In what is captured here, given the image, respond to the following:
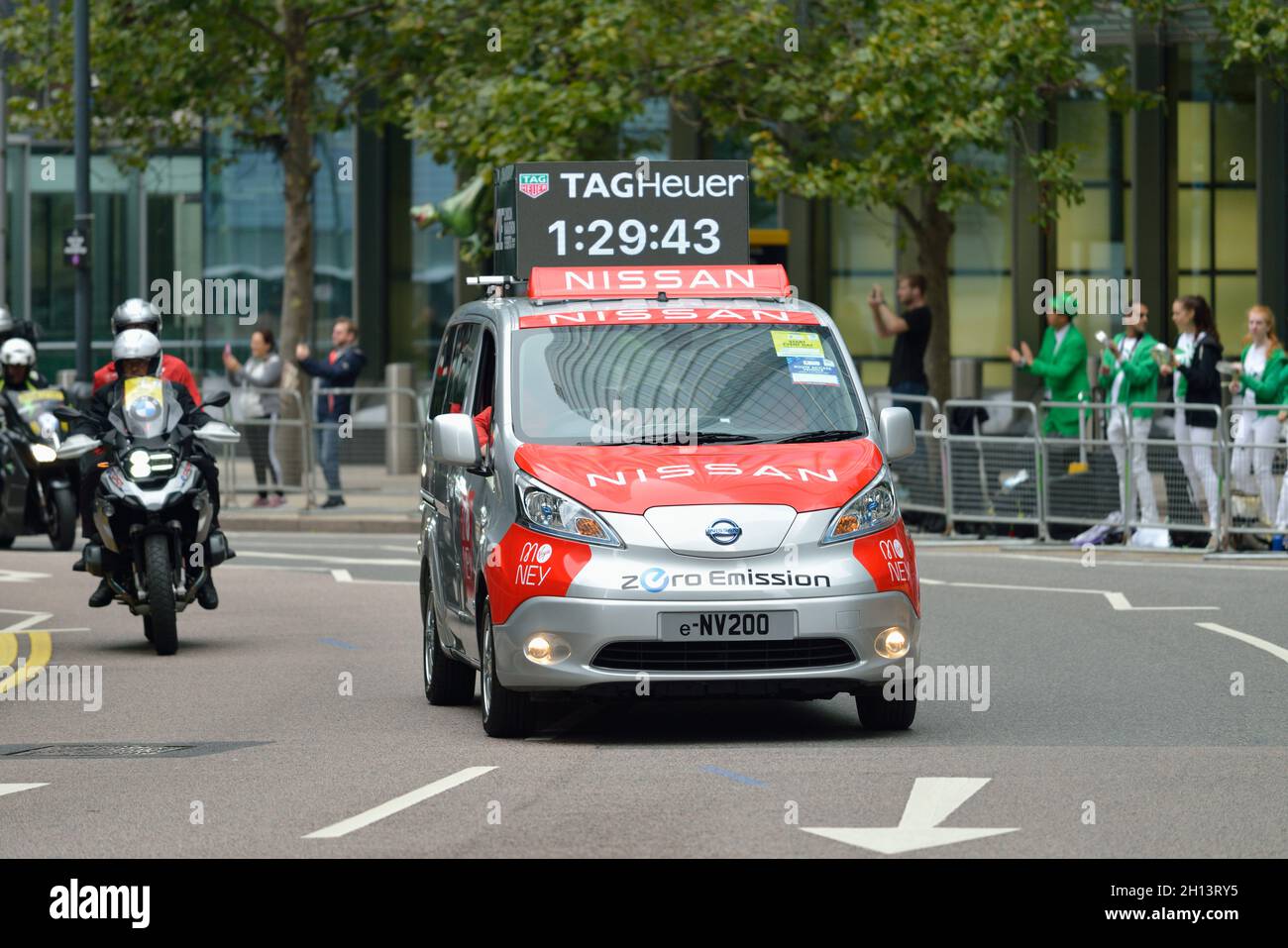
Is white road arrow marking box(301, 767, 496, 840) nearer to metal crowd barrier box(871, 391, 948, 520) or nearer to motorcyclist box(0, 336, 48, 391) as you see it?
motorcyclist box(0, 336, 48, 391)

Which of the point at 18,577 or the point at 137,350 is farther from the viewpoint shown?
the point at 18,577

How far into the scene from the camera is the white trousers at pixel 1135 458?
2072 centimetres

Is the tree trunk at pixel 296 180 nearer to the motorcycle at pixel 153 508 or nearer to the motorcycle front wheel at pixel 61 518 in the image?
the motorcycle front wheel at pixel 61 518

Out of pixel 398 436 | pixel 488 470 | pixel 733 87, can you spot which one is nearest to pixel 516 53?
pixel 733 87

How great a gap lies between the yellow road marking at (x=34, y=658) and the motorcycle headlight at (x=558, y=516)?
3.65 meters

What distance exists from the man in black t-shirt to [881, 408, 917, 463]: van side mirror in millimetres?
12219

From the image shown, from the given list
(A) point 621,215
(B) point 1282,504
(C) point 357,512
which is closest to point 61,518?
(C) point 357,512

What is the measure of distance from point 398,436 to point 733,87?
5.35 meters

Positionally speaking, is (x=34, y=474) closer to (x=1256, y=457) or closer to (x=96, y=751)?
(x=1256, y=457)

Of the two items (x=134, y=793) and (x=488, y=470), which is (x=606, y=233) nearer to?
(x=488, y=470)

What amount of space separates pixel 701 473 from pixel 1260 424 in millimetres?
10564

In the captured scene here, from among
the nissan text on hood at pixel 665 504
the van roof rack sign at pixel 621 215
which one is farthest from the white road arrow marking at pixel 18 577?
the nissan text on hood at pixel 665 504

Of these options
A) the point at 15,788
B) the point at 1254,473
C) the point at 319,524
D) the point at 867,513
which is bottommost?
the point at 319,524

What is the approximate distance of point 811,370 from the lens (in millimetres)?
11148
